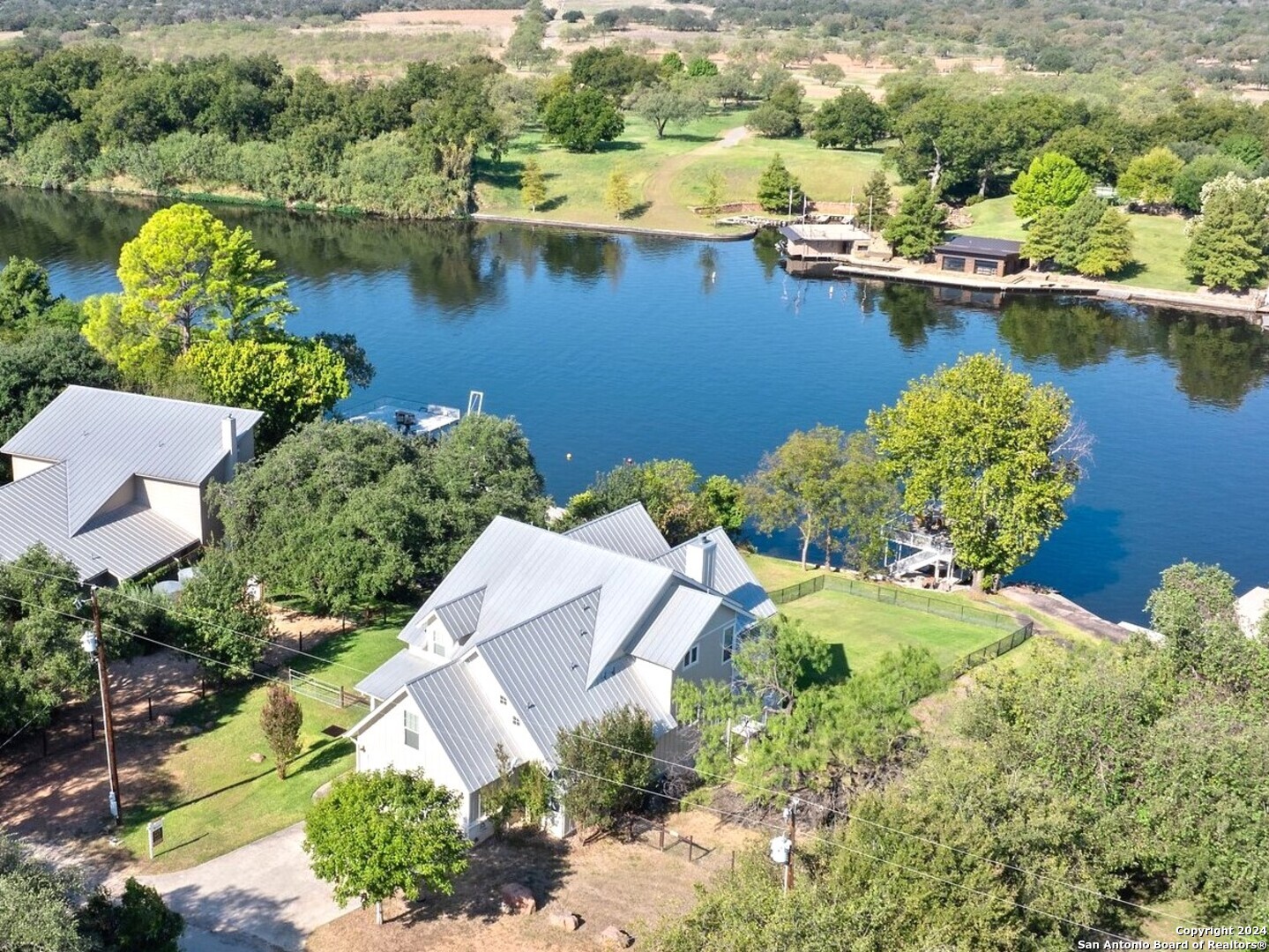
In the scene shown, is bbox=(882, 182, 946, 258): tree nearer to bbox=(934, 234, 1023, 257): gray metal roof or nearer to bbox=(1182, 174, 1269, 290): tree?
bbox=(934, 234, 1023, 257): gray metal roof

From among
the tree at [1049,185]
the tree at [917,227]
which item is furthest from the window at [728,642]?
the tree at [1049,185]

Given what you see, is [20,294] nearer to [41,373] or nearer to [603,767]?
[41,373]

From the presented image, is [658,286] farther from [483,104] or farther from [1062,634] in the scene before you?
[1062,634]

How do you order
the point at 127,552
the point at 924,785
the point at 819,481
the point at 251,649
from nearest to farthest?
the point at 924,785, the point at 251,649, the point at 127,552, the point at 819,481

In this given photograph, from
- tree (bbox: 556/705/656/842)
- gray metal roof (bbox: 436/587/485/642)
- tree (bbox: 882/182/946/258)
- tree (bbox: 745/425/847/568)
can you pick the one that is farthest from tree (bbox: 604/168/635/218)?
tree (bbox: 556/705/656/842)

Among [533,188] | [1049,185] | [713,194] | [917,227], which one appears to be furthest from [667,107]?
[1049,185]

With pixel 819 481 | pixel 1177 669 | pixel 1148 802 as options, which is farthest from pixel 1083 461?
Answer: pixel 1148 802

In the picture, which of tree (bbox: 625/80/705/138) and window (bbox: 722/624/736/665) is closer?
window (bbox: 722/624/736/665)

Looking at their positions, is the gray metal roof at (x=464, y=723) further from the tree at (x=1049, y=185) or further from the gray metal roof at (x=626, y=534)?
the tree at (x=1049, y=185)
